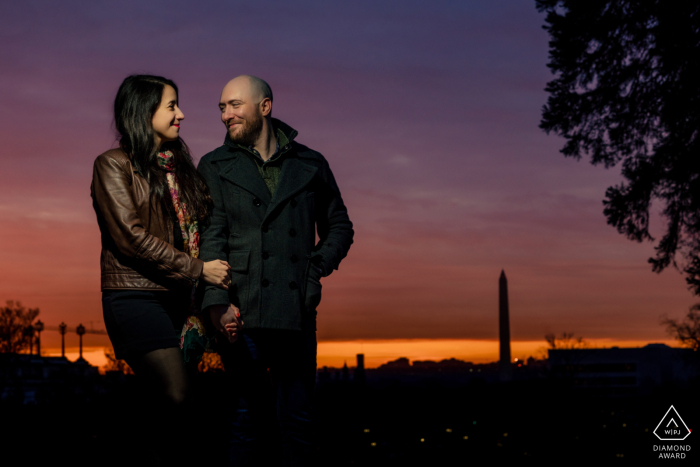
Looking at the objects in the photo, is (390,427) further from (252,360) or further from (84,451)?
(252,360)

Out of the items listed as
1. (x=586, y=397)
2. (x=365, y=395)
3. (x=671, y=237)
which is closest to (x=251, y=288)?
(x=365, y=395)

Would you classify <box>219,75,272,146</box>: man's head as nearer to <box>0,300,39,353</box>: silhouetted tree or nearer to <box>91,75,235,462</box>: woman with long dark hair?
<box>91,75,235,462</box>: woman with long dark hair

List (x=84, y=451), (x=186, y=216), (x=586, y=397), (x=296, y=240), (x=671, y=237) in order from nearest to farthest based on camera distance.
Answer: (x=186, y=216) → (x=296, y=240) → (x=84, y=451) → (x=586, y=397) → (x=671, y=237)

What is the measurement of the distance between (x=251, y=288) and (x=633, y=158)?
15.1m

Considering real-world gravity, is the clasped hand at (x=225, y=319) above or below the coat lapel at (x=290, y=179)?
below

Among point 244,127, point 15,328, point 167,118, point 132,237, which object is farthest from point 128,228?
point 15,328

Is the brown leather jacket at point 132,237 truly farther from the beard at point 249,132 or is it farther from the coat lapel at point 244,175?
the beard at point 249,132

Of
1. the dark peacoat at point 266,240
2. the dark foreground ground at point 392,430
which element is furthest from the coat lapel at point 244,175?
the dark foreground ground at point 392,430

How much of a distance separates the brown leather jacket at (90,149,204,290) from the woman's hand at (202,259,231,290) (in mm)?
64

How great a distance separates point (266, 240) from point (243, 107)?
86 centimetres

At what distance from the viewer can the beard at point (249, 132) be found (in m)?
4.99

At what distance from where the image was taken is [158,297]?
439cm

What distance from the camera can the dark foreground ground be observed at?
804 cm

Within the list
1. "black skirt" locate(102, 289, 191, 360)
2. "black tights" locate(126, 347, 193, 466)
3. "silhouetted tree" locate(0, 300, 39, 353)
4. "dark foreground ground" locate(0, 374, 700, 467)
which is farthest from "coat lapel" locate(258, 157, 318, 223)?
"silhouetted tree" locate(0, 300, 39, 353)
